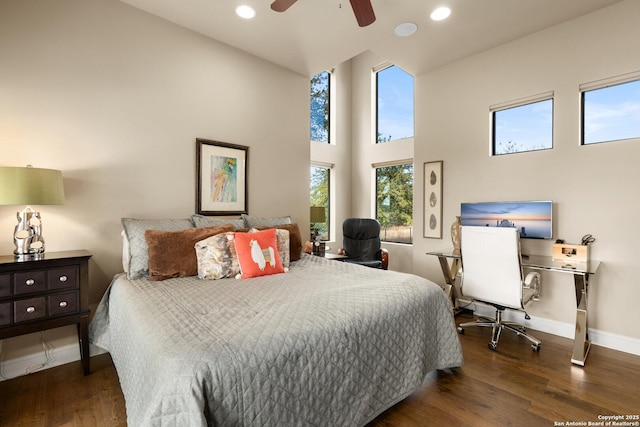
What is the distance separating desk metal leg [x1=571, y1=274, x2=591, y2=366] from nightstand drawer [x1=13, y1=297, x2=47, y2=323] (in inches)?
152

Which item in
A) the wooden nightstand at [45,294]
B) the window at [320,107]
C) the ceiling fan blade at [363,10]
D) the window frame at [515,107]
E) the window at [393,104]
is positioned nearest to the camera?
the wooden nightstand at [45,294]

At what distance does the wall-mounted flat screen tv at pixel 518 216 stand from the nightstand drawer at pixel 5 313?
405 cm

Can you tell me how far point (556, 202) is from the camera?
2945 mm

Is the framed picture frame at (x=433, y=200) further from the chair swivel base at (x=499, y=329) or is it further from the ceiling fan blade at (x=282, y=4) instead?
the ceiling fan blade at (x=282, y=4)

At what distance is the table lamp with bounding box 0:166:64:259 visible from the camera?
1841mm

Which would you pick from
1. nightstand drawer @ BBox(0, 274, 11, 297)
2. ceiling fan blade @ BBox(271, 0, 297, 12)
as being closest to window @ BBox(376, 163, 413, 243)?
ceiling fan blade @ BBox(271, 0, 297, 12)

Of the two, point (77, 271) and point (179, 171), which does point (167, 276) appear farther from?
point (179, 171)

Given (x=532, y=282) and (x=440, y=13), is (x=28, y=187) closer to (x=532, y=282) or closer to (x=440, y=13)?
(x=440, y=13)

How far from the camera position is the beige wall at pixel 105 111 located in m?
2.15

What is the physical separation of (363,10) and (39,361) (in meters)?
3.45

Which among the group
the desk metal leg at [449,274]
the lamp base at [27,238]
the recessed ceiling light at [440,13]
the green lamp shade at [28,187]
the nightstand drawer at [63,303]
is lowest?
the desk metal leg at [449,274]

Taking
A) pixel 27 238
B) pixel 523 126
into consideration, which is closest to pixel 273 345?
pixel 27 238

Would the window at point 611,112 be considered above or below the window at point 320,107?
below

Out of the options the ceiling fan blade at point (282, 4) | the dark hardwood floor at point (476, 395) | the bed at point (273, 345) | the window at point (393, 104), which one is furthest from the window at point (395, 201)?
the ceiling fan blade at point (282, 4)
